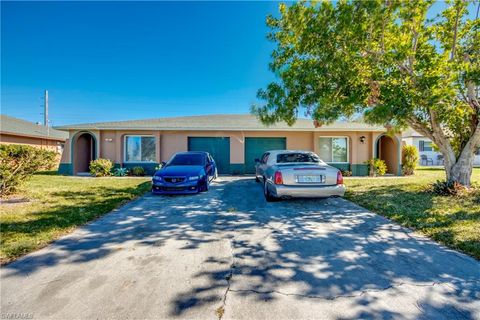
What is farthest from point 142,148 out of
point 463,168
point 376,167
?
point 463,168

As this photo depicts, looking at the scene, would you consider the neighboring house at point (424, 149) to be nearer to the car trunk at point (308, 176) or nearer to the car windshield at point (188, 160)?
the car trunk at point (308, 176)

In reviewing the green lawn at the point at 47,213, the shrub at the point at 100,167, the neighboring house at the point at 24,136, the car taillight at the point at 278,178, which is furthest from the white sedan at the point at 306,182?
the neighboring house at the point at 24,136

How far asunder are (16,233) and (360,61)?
9.43 meters

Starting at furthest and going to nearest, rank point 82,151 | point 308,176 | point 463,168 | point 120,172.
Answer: point 82,151 < point 120,172 < point 463,168 < point 308,176

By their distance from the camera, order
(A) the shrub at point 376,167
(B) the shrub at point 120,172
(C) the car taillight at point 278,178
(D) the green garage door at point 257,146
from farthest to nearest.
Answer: (D) the green garage door at point 257,146
(A) the shrub at point 376,167
(B) the shrub at point 120,172
(C) the car taillight at point 278,178

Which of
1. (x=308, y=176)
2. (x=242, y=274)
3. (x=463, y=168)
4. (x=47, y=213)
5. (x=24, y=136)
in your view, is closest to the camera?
(x=242, y=274)

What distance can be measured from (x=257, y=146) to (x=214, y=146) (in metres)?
2.77

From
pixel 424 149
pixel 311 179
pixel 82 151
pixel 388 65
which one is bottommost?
pixel 311 179

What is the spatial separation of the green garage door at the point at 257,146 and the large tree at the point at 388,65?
19.4 ft

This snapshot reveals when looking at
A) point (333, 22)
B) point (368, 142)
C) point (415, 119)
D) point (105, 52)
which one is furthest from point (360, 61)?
point (105, 52)

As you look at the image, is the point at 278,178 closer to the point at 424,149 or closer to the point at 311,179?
the point at 311,179

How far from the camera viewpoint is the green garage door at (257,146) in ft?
47.1

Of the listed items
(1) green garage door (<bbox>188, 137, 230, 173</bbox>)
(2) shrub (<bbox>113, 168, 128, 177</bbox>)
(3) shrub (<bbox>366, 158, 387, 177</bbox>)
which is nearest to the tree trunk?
(3) shrub (<bbox>366, 158, 387, 177</bbox>)

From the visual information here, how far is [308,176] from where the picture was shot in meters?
6.03
